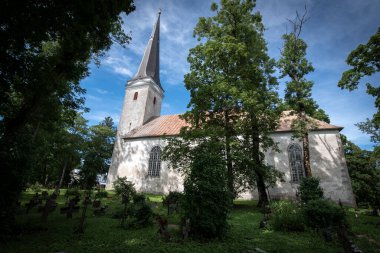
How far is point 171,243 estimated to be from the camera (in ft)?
22.3

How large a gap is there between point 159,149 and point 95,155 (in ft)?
53.1

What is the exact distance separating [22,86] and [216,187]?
8.46 meters

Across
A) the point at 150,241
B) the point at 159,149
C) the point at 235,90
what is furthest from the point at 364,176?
the point at 150,241

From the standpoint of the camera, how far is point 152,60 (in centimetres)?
3506

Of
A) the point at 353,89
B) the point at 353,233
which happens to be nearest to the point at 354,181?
the point at 353,89

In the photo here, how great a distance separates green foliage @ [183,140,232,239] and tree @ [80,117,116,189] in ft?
99.3

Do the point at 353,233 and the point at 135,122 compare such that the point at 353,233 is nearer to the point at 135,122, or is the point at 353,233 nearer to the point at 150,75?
the point at 135,122

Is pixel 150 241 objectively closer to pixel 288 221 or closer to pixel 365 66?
pixel 288 221

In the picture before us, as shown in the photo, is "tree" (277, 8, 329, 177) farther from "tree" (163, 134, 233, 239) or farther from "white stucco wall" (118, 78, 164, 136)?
"white stucco wall" (118, 78, 164, 136)

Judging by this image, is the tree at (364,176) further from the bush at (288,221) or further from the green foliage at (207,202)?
the green foliage at (207,202)

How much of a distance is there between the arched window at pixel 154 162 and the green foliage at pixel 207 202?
18.3 metres

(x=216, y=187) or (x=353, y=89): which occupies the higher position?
(x=353, y=89)

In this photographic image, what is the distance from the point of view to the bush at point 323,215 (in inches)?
335

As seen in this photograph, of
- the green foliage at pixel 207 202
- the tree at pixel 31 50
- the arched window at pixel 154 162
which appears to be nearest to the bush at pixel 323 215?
the green foliage at pixel 207 202
